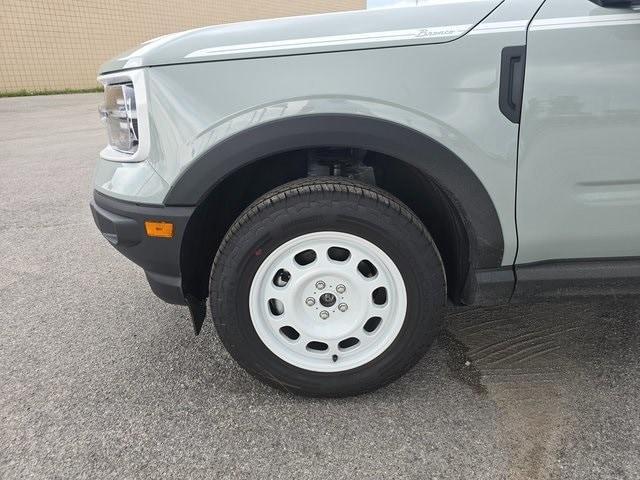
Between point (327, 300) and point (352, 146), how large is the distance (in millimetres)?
614

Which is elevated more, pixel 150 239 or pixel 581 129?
pixel 581 129

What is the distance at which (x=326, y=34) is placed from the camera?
1.77 metres

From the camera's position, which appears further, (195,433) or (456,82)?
(195,433)

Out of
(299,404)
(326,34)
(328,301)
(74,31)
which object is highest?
(326,34)

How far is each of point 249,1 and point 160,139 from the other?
19.9 meters

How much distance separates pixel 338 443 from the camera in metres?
1.84

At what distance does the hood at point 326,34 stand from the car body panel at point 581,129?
0.87 feet

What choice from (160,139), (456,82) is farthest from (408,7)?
(160,139)

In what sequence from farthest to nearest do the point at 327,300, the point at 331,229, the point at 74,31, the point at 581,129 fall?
the point at 74,31 < the point at 327,300 < the point at 331,229 < the point at 581,129

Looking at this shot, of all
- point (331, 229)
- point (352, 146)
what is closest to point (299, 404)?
point (331, 229)

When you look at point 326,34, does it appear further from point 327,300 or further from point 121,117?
point 327,300

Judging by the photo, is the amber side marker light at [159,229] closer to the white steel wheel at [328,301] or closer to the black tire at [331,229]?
the black tire at [331,229]

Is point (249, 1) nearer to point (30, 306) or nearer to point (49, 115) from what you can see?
point (49, 115)

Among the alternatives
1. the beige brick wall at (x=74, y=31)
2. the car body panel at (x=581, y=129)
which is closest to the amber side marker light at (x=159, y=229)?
the car body panel at (x=581, y=129)
